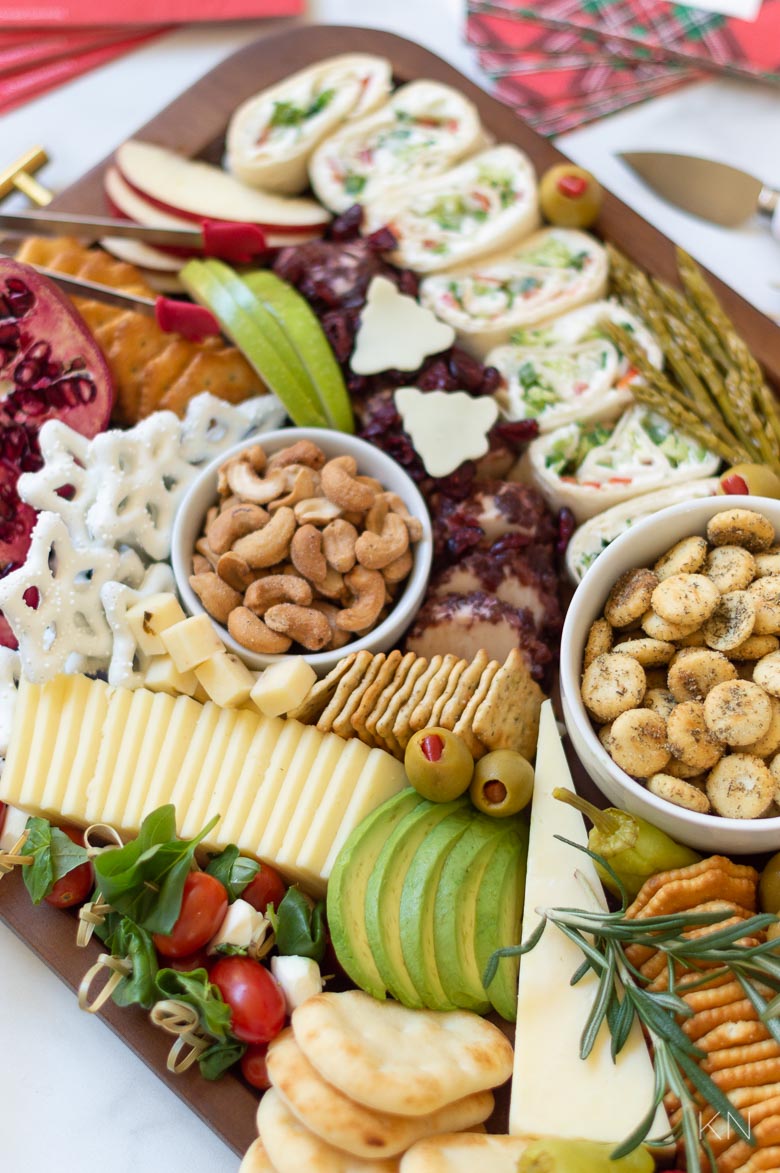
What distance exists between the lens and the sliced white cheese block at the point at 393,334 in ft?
6.54

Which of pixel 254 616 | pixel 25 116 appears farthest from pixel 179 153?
pixel 254 616

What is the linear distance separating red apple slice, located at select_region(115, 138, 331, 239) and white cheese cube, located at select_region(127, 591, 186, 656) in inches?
35.2

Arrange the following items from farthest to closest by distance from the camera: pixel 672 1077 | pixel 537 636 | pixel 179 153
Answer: pixel 179 153 < pixel 537 636 < pixel 672 1077

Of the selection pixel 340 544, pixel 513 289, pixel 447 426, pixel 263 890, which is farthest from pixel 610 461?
pixel 263 890

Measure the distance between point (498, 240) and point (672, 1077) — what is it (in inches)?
61.6

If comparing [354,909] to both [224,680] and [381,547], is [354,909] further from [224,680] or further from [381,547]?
[381,547]

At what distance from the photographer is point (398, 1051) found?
1423 millimetres

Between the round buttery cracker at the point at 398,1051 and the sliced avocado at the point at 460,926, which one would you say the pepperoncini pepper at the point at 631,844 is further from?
the round buttery cracker at the point at 398,1051

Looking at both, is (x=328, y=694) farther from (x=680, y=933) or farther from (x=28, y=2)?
(x=28, y=2)

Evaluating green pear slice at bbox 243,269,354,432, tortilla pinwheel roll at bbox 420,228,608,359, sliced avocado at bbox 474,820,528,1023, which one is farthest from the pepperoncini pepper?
tortilla pinwheel roll at bbox 420,228,608,359

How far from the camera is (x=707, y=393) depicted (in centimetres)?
202

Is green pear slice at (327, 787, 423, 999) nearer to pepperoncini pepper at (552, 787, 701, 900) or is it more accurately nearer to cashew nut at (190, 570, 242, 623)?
pepperoncini pepper at (552, 787, 701, 900)

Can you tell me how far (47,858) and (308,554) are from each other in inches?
24.5

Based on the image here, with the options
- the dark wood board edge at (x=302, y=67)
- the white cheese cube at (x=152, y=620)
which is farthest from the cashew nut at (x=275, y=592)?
the dark wood board edge at (x=302, y=67)
